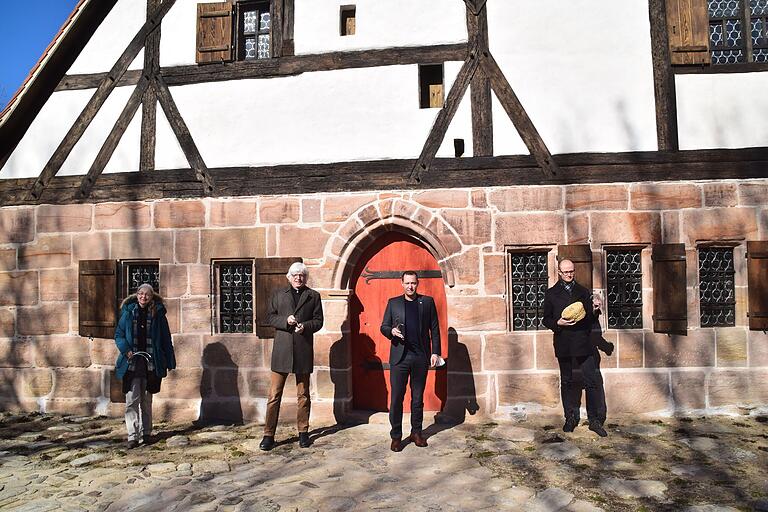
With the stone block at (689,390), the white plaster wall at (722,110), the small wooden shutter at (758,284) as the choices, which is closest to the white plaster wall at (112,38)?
the white plaster wall at (722,110)

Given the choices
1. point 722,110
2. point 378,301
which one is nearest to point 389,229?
point 378,301

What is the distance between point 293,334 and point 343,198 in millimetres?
1746

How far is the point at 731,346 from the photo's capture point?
6.02 meters

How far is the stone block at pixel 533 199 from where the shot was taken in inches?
244

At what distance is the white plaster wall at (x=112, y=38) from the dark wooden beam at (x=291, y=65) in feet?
0.42

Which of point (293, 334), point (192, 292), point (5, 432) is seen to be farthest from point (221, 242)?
point (5, 432)

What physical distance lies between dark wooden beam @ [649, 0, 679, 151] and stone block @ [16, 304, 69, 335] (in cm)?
698

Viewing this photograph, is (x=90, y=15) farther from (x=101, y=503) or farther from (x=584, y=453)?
(x=584, y=453)

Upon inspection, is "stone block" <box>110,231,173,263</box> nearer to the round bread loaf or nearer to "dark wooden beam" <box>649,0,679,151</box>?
the round bread loaf

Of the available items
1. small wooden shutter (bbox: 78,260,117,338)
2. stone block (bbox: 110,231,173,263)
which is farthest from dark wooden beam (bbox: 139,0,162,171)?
small wooden shutter (bbox: 78,260,117,338)

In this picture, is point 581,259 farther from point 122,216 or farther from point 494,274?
point 122,216

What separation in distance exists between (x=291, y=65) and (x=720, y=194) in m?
4.81

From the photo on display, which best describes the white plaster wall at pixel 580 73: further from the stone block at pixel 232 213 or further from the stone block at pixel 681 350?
the stone block at pixel 232 213

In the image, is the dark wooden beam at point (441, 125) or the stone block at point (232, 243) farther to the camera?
the stone block at point (232, 243)
